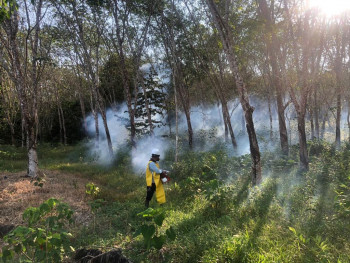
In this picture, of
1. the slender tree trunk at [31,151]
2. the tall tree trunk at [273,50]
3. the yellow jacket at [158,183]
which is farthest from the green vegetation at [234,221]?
the slender tree trunk at [31,151]

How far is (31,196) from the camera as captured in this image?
7.02m

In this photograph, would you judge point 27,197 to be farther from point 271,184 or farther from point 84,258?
point 271,184

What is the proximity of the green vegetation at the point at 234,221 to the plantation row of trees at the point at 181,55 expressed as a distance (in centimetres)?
128

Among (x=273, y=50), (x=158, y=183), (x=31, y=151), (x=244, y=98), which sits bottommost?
(x=158, y=183)

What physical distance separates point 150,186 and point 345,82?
15012 millimetres

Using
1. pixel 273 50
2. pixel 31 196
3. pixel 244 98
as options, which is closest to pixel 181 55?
pixel 273 50

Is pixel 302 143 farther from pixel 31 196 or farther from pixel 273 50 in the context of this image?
pixel 31 196

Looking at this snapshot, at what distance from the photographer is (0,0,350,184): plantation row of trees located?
27.0ft

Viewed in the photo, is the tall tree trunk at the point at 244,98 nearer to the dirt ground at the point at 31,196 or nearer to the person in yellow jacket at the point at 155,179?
the person in yellow jacket at the point at 155,179

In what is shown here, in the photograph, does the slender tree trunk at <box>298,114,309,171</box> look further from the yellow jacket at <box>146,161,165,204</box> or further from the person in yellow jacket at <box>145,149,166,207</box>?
the yellow jacket at <box>146,161,165,204</box>

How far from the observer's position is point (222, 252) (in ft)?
11.0

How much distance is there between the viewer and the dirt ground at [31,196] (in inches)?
228

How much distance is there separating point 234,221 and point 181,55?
45.7ft

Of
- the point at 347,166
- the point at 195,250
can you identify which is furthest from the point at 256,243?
the point at 347,166
